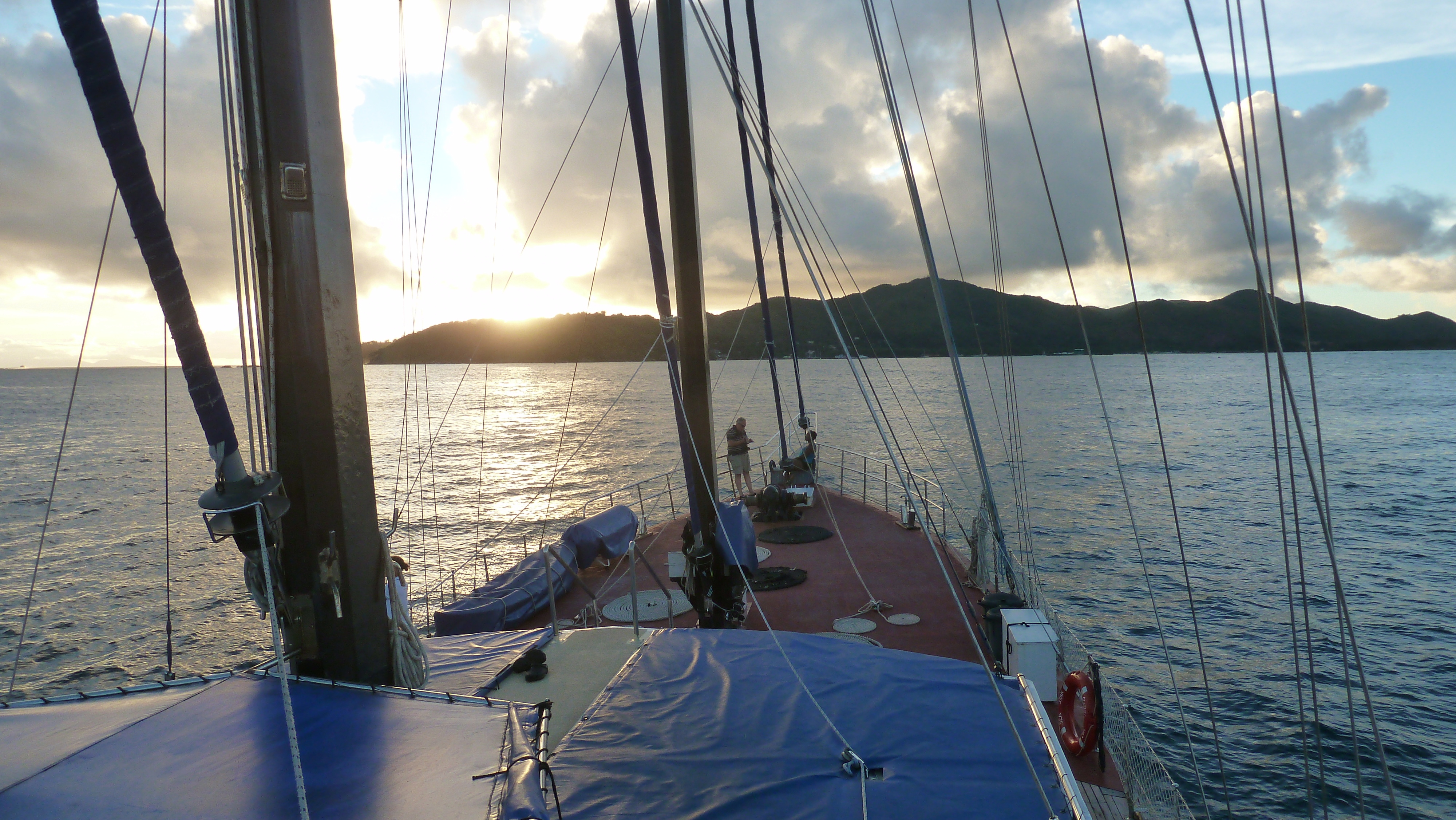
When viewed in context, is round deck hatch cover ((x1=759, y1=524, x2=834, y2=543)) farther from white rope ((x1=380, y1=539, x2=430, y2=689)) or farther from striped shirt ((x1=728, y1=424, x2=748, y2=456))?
white rope ((x1=380, y1=539, x2=430, y2=689))

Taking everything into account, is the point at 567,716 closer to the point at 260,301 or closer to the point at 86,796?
the point at 86,796

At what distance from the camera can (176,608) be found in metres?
21.6

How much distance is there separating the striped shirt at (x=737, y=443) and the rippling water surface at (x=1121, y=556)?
5982 millimetres

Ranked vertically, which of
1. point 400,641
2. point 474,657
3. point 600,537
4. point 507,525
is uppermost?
point 400,641

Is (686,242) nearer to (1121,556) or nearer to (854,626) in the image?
(854,626)

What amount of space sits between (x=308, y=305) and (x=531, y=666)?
3.51 metres

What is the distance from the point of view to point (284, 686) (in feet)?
8.13

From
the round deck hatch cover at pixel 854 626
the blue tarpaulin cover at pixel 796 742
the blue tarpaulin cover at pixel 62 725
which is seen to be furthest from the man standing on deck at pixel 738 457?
the blue tarpaulin cover at pixel 62 725

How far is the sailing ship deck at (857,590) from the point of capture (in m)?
9.25

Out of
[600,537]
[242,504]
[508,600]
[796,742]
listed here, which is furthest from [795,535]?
[242,504]

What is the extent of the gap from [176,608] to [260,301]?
24477 mm

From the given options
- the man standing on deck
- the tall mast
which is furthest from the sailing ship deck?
the tall mast

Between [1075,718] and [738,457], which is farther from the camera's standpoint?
[738,457]

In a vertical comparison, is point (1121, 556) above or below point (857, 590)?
below
